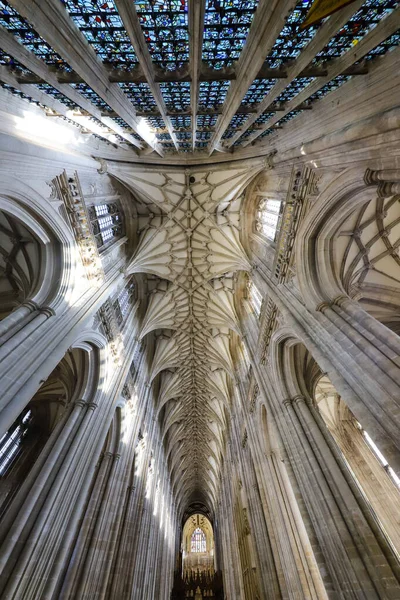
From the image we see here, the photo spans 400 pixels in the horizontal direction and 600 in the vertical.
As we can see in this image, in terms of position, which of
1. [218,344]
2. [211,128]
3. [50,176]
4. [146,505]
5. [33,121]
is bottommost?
[146,505]

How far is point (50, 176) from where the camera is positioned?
24.2 ft

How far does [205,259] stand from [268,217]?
4536 mm

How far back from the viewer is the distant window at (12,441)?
37.1ft

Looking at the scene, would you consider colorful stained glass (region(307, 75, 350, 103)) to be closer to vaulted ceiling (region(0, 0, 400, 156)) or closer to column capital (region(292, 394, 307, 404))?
vaulted ceiling (region(0, 0, 400, 156))

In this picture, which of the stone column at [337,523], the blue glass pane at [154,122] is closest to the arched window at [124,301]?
the blue glass pane at [154,122]

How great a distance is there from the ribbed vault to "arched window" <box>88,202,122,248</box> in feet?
4.62

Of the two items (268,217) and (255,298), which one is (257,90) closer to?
(268,217)

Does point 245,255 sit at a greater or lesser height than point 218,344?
lesser

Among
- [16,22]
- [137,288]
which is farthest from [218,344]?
[16,22]

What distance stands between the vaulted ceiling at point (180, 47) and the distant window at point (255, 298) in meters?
8.40

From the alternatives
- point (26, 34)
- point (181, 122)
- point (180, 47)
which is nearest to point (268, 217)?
point (181, 122)

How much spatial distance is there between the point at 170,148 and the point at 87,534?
15075 mm

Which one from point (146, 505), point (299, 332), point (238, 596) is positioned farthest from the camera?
point (238, 596)

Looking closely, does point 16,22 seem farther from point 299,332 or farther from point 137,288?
point 137,288
